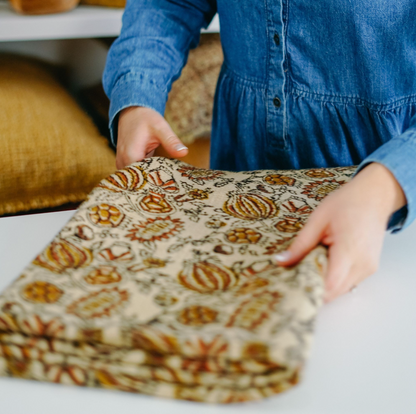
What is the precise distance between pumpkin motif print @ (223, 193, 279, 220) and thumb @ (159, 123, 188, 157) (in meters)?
0.09

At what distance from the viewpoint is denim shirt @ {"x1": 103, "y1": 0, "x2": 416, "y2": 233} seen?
511mm

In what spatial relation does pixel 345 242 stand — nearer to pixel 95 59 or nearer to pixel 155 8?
pixel 155 8

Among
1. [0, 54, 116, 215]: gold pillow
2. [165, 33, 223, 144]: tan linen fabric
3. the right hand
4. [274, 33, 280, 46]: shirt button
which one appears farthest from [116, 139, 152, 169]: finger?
→ [165, 33, 223, 144]: tan linen fabric

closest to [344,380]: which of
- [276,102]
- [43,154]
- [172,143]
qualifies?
[172,143]

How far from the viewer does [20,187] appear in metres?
0.78

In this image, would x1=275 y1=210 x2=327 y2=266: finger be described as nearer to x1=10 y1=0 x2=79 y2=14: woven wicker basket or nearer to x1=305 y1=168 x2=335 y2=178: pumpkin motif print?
x1=305 y1=168 x2=335 y2=178: pumpkin motif print

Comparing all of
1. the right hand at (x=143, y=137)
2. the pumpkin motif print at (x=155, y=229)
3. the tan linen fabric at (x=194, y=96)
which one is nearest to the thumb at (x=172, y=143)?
the right hand at (x=143, y=137)

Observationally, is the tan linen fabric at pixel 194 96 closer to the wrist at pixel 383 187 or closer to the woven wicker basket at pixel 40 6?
the woven wicker basket at pixel 40 6

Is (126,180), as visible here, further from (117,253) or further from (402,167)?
(402,167)

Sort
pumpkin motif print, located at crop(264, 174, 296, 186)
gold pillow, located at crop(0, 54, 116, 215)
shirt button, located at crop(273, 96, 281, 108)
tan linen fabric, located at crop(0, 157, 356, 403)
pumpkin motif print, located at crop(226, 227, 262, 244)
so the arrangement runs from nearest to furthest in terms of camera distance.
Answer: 1. tan linen fabric, located at crop(0, 157, 356, 403)
2. pumpkin motif print, located at crop(226, 227, 262, 244)
3. pumpkin motif print, located at crop(264, 174, 296, 186)
4. shirt button, located at crop(273, 96, 281, 108)
5. gold pillow, located at crop(0, 54, 116, 215)

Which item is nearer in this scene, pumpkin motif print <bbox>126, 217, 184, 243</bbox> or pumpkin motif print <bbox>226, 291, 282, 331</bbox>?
pumpkin motif print <bbox>226, 291, 282, 331</bbox>

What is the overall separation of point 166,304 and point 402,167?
0.66ft

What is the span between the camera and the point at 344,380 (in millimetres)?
279

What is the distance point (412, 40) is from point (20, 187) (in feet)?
2.08
